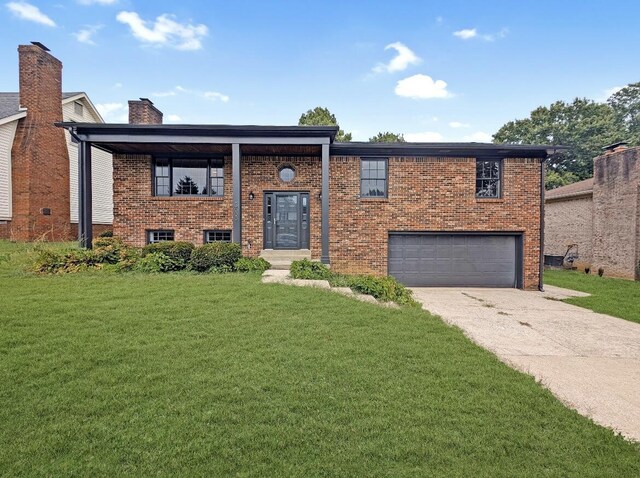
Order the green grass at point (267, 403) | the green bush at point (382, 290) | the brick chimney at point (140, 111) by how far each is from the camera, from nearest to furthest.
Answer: the green grass at point (267, 403), the green bush at point (382, 290), the brick chimney at point (140, 111)

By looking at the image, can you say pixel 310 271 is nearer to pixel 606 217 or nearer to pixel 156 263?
pixel 156 263

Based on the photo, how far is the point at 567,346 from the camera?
4.80 meters

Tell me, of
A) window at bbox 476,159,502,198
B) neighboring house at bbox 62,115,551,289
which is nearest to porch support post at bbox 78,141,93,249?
neighboring house at bbox 62,115,551,289

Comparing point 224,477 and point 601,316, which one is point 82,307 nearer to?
point 224,477

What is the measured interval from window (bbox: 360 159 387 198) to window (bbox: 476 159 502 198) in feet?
10.4

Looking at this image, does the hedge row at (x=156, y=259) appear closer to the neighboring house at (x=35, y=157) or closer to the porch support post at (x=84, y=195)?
the porch support post at (x=84, y=195)

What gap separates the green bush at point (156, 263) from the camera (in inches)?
311

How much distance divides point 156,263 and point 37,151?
11.5 metres

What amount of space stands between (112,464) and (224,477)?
0.76 m

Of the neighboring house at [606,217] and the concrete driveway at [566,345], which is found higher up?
the neighboring house at [606,217]

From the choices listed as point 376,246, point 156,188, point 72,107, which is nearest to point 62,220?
point 72,107

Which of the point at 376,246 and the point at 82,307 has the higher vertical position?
the point at 376,246

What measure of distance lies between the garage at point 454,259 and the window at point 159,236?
754cm

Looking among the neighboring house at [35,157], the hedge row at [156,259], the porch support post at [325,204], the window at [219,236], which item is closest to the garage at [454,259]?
the porch support post at [325,204]
